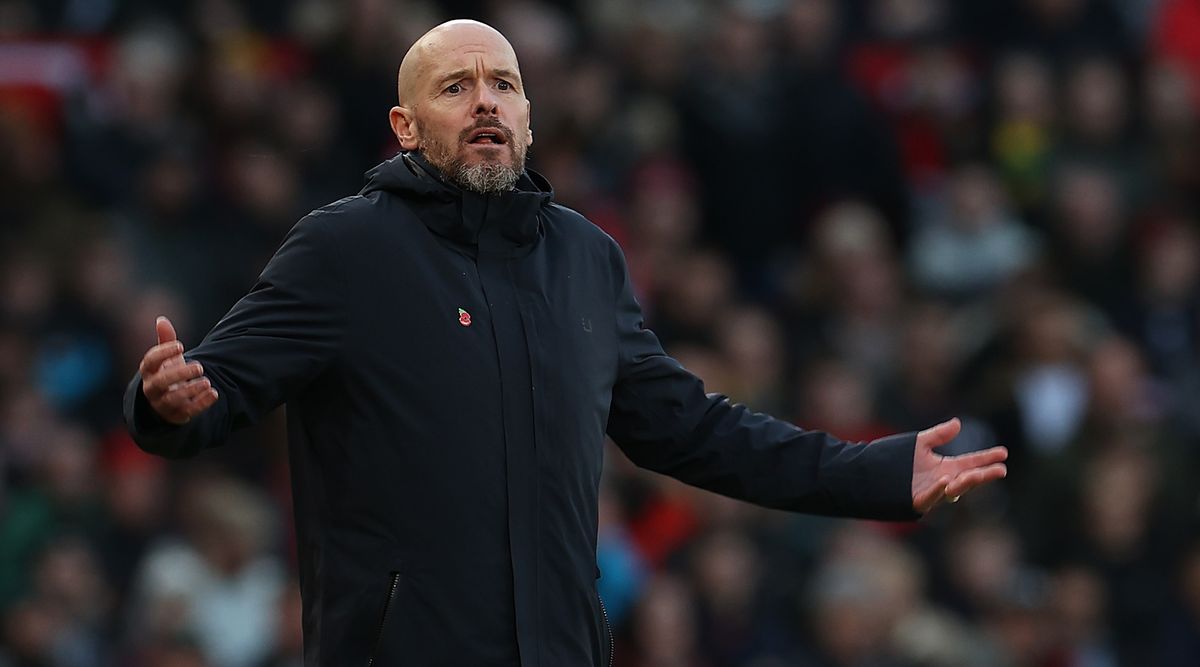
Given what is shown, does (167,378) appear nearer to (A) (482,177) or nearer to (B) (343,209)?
(B) (343,209)

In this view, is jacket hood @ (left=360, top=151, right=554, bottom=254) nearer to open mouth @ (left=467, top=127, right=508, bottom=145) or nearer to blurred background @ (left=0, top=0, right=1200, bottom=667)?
open mouth @ (left=467, top=127, right=508, bottom=145)

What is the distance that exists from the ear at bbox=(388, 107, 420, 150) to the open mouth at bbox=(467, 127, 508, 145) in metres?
0.15

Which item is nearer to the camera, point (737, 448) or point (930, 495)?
point (930, 495)

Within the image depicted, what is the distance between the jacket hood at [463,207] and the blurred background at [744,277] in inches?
161

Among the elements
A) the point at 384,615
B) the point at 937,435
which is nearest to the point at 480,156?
the point at 384,615

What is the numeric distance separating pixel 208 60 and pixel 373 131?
0.86 meters

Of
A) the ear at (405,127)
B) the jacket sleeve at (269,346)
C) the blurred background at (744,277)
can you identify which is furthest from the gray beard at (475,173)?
the blurred background at (744,277)

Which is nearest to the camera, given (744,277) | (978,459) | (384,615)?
(384,615)

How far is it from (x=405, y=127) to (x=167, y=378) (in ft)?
3.34

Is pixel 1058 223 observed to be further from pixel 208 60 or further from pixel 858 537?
pixel 208 60

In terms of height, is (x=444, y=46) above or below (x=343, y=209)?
above

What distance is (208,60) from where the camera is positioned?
10359 mm

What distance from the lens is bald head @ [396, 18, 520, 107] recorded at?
15.5 ft

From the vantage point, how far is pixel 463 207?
4.56 m
